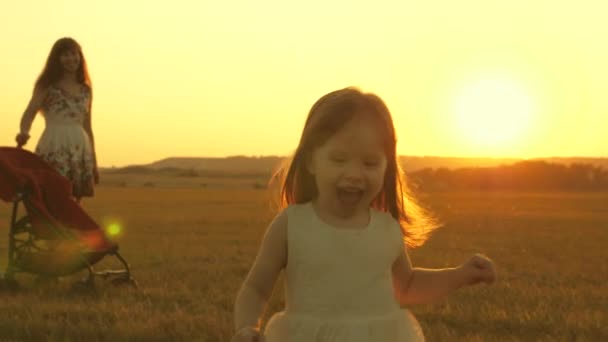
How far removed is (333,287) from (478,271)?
1.82 feet

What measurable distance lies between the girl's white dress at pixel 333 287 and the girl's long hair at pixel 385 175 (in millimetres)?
190

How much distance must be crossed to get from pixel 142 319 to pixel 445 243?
7.56 meters

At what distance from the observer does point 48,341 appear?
529 cm

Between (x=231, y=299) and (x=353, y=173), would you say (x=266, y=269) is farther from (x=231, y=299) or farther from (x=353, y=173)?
(x=231, y=299)

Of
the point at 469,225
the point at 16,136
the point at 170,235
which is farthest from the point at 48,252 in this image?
the point at 469,225

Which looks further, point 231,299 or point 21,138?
point 21,138

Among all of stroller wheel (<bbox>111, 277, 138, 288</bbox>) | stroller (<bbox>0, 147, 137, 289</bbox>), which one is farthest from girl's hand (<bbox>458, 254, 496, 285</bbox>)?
stroller wheel (<bbox>111, 277, 138, 288</bbox>)

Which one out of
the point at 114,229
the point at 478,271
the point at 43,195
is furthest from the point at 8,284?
the point at 114,229

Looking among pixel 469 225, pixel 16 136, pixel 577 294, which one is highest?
pixel 16 136

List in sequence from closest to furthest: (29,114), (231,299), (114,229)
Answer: (231,299), (29,114), (114,229)

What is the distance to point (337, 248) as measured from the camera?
312 centimetres

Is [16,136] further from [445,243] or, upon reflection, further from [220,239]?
[445,243]

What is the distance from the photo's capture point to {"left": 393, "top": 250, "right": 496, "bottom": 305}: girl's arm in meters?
3.32

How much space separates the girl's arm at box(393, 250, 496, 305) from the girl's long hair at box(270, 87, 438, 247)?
16 cm
